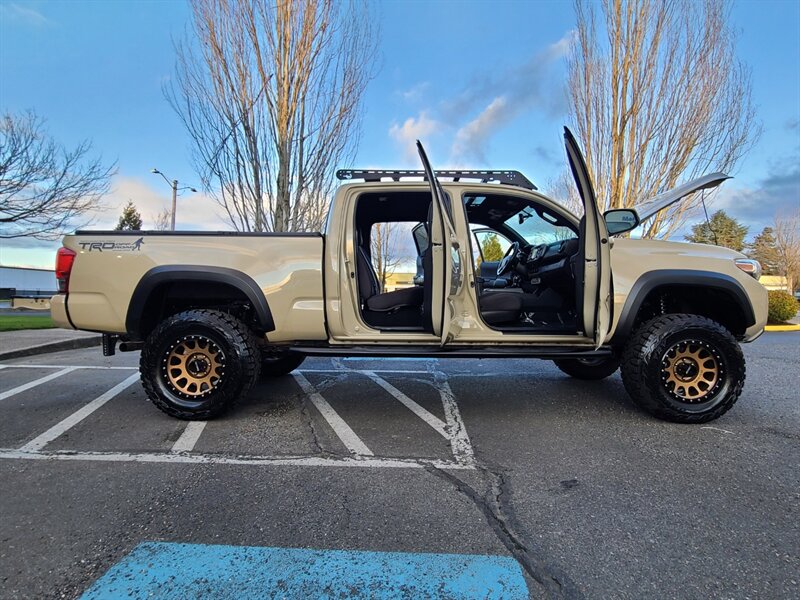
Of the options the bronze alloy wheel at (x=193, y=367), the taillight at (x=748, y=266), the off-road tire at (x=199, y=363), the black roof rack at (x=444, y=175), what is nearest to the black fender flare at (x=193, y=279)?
the off-road tire at (x=199, y=363)

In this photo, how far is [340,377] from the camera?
5.33 m

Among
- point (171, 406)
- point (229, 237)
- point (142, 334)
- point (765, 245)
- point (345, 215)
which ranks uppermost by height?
point (765, 245)

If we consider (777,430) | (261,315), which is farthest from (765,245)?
(261,315)

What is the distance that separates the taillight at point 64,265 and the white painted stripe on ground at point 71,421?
108 cm

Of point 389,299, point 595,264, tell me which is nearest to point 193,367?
point 389,299

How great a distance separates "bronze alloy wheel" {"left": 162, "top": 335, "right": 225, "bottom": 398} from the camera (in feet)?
11.7

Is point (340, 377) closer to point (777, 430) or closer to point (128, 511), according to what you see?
point (128, 511)

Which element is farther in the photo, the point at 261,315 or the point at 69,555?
the point at 261,315

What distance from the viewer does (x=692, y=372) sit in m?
3.55

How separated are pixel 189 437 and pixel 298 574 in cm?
190

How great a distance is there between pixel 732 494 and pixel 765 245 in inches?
1727

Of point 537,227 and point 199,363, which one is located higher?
point 537,227

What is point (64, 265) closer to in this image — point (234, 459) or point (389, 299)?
point (234, 459)

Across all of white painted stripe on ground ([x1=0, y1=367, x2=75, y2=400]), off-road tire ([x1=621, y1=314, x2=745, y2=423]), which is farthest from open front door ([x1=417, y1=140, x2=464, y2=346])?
white painted stripe on ground ([x1=0, y1=367, x2=75, y2=400])
